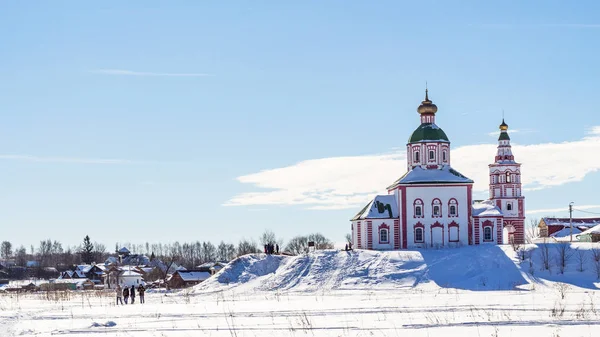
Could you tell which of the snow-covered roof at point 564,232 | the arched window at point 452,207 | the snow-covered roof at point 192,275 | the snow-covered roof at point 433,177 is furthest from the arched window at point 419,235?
the snow-covered roof at point 564,232

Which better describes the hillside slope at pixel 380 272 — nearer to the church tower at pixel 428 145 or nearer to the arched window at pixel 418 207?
the arched window at pixel 418 207

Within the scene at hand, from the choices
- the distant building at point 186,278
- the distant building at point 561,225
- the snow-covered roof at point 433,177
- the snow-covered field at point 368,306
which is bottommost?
the distant building at point 186,278

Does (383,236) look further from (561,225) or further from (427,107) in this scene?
(561,225)

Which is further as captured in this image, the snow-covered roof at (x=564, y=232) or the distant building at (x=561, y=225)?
the distant building at (x=561, y=225)

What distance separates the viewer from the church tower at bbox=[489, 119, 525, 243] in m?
75.8

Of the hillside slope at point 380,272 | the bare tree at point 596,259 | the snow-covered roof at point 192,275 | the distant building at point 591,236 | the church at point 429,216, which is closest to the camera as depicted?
the hillside slope at point 380,272

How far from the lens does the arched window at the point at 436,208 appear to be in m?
59.8

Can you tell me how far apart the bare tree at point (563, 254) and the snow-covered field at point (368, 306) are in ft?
1.23

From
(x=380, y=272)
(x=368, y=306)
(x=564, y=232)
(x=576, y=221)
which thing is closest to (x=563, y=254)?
(x=380, y=272)

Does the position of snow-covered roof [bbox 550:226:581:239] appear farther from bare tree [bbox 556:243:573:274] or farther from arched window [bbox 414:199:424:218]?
bare tree [bbox 556:243:573:274]

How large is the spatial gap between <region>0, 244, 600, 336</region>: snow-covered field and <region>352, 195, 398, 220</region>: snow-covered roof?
17.3ft

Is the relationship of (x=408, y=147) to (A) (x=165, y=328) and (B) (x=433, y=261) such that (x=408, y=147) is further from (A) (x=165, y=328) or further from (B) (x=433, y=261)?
(A) (x=165, y=328)

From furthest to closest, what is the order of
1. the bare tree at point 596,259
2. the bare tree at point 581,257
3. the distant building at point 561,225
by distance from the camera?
the distant building at point 561,225
the bare tree at point 581,257
the bare tree at point 596,259

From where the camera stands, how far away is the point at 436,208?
196 ft
